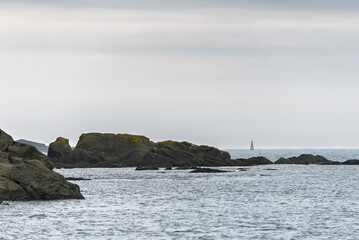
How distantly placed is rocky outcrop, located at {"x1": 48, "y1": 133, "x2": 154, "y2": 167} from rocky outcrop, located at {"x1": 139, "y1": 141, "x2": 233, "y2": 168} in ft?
34.3

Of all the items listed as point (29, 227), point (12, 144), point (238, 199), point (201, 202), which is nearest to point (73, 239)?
point (29, 227)

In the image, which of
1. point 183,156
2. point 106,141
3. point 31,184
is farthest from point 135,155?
point 31,184

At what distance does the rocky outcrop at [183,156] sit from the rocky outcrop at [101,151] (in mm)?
10444

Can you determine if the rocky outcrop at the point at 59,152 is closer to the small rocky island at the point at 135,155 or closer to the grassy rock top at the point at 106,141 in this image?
the small rocky island at the point at 135,155

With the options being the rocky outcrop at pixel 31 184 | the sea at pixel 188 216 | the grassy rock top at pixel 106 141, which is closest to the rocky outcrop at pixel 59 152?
the grassy rock top at pixel 106 141

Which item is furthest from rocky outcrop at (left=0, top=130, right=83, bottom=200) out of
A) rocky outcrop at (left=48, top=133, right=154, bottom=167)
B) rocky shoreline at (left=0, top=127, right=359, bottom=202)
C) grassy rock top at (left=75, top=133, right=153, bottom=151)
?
grassy rock top at (left=75, top=133, right=153, bottom=151)

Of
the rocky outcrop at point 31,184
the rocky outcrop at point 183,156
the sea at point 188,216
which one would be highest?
the rocky outcrop at point 183,156

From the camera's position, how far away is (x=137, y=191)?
70.8 m

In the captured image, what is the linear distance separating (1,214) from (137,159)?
391 feet

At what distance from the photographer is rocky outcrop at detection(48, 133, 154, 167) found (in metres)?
155

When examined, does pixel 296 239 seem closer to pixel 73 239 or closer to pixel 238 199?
pixel 73 239

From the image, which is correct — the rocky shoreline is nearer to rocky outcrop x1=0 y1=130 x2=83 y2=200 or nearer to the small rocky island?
the small rocky island

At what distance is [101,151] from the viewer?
543 feet

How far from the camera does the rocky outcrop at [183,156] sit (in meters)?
143
